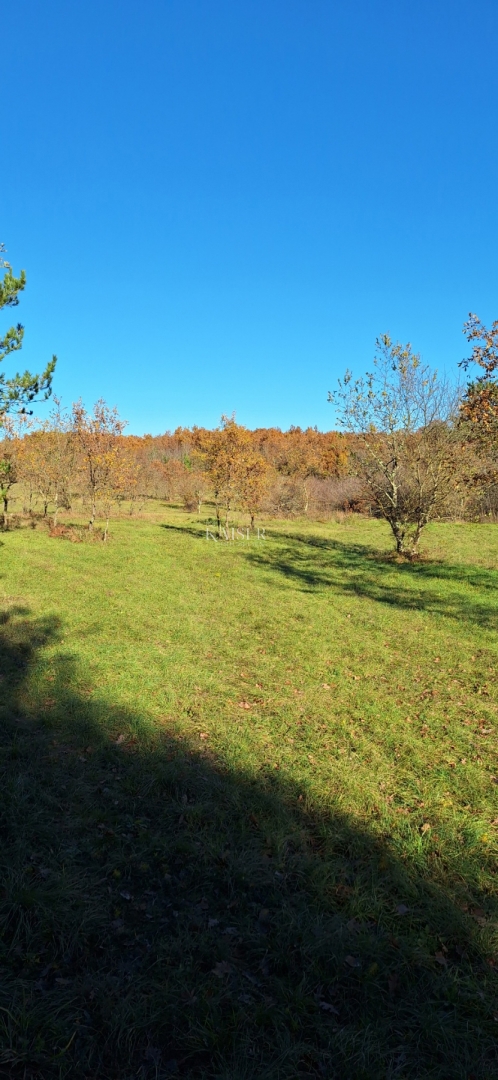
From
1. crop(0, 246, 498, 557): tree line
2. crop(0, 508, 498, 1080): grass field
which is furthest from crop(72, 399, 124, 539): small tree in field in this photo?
crop(0, 508, 498, 1080): grass field

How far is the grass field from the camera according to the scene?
9.49ft

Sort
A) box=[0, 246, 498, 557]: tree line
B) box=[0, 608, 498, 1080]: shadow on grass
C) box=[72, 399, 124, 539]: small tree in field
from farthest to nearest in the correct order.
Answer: box=[72, 399, 124, 539]: small tree in field
box=[0, 246, 498, 557]: tree line
box=[0, 608, 498, 1080]: shadow on grass

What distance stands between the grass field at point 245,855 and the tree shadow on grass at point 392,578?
10.1 feet

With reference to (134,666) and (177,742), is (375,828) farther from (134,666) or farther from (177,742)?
(134,666)

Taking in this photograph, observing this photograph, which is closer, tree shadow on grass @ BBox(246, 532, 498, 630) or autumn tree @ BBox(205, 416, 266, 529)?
tree shadow on grass @ BBox(246, 532, 498, 630)

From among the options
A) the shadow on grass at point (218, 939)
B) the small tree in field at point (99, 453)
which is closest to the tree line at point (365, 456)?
the small tree in field at point (99, 453)

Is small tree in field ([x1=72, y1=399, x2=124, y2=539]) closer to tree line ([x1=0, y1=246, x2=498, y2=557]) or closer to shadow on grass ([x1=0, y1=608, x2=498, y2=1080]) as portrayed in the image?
tree line ([x1=0, y1=246, x2=498, y2=557])

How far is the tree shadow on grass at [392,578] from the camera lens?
13570mm

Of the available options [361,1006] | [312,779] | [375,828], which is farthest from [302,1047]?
[312,779]

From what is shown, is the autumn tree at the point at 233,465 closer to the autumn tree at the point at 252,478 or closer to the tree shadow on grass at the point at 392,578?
the autumn tree at the point at 252,478

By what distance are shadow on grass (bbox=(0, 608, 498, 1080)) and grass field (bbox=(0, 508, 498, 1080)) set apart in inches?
0.6

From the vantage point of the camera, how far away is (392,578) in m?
17.3

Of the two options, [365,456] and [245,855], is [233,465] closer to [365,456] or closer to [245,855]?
[365,456]

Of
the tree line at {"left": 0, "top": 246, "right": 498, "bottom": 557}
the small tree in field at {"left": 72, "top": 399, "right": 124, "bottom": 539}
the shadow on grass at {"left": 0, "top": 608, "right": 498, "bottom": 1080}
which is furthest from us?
the small tree in field at {"left": 72, "top": 399, "right": 124, "bottom": 539}
